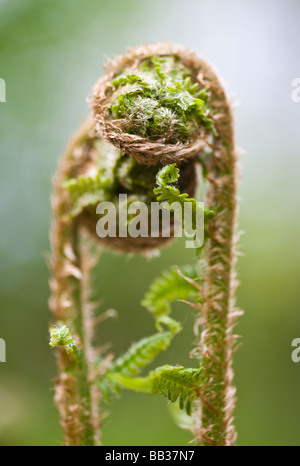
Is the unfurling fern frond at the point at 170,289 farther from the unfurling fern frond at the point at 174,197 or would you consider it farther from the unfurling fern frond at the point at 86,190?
the unfurling fern frond at the point at 86,190

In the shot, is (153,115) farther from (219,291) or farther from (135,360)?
(135,360)

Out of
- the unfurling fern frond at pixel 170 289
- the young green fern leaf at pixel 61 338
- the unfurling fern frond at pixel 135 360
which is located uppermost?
the unfurling fern frond at pixel 170 289

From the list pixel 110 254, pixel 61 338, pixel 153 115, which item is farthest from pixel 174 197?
pixel 110 254

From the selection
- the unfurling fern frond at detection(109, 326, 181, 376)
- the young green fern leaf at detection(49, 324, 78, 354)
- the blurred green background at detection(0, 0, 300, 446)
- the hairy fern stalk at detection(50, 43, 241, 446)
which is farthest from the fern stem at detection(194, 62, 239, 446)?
the blurred green background at detection(0, 0, 300, 446)

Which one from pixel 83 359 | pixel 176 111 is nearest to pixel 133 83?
pixel 176 111

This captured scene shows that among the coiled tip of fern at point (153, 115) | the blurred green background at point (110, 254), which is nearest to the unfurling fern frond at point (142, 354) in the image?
the coiled tip of fern at point (153, 115)

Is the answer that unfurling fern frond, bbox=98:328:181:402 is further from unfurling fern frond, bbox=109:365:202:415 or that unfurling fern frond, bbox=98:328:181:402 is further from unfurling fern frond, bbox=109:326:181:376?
unfurling fern frond, bbox=109:365:202:415
